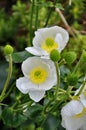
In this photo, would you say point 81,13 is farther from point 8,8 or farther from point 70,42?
point 8,8

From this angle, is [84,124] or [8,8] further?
[8,8]

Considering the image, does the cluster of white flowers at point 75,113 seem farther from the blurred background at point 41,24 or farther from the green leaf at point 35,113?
the blurred background at point 41,24

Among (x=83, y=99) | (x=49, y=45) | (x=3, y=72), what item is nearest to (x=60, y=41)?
(x=49, y=45)

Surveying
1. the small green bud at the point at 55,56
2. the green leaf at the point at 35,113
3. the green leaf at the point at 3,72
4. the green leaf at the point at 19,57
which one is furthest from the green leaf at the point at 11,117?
the green leaf at the point at 3,72

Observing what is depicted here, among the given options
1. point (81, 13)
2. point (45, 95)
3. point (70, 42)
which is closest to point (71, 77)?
point (45, 95)

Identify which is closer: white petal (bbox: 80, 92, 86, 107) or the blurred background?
white petal (bbox: 80, 92, 86, 107)

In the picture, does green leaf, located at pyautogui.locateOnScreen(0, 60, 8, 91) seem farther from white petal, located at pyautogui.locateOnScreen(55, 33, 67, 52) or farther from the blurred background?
white petal, located at pyautogui.locateOnScreen(55, 33, 67, 52)

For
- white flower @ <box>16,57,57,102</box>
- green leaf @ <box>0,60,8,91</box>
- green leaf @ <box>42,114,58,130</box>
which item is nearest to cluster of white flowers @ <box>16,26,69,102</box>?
white flower @ <box>16,57,57,102</box>
